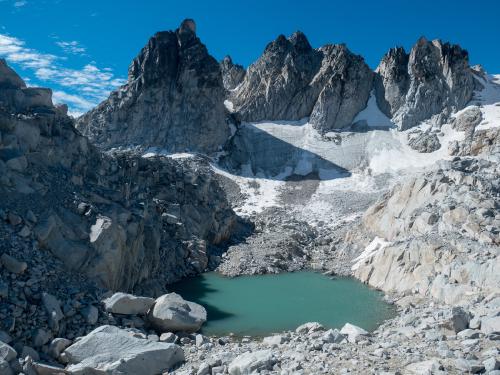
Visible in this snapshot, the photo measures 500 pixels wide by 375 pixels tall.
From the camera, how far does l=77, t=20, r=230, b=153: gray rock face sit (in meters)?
81.1

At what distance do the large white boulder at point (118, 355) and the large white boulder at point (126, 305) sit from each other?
311cm

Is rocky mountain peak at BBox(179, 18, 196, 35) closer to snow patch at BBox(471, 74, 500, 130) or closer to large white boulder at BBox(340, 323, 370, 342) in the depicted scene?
snow patch at BBox(471, 74, 500, 130)

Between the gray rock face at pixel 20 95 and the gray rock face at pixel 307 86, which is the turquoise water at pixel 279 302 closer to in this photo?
the gray rock face at pixel 20 95

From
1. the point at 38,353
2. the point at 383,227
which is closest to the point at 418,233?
the point at 383,227

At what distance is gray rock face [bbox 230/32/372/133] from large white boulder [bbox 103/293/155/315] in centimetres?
7099

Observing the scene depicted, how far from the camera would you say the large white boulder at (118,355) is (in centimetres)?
1429

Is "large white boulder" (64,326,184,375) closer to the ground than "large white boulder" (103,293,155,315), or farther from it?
closer to the ground

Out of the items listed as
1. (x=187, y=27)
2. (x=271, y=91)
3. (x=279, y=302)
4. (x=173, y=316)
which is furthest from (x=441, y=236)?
(x=187, y=27)

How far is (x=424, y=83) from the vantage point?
8744cm

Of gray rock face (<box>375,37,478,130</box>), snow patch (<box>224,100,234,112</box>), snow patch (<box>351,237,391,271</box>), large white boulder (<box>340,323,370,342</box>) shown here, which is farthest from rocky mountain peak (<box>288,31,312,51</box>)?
large white boulder (<box>340,323,370,342</box>)

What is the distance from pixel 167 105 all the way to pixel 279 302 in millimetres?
60568

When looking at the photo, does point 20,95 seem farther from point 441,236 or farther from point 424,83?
point 424,83

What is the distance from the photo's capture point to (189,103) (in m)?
84.1

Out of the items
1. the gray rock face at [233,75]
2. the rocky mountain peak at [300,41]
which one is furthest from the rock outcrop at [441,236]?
the gray rock face at [233,75]
